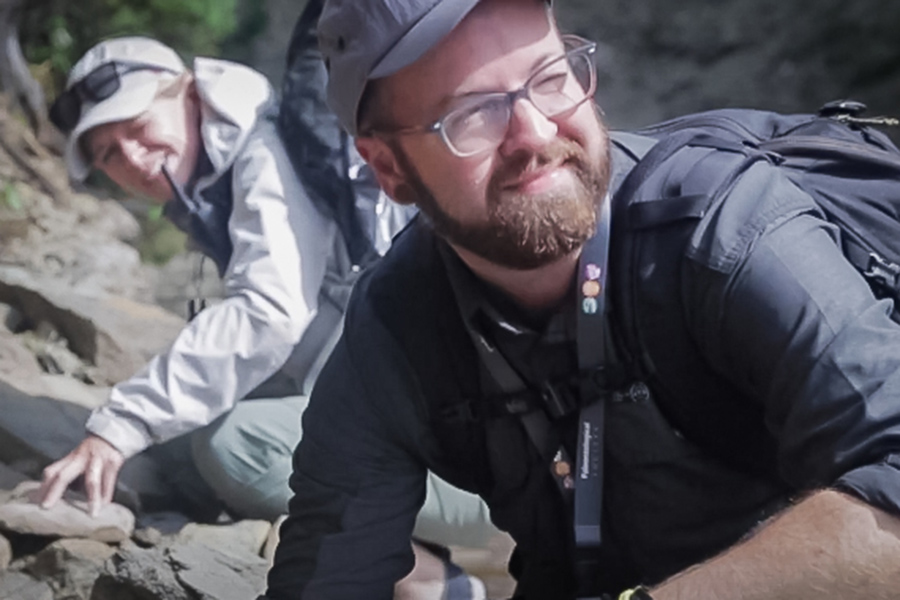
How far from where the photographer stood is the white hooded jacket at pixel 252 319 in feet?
4.23

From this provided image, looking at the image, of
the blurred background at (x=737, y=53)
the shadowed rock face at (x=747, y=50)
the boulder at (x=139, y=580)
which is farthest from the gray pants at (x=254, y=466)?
the shadowed rock face at (x=747, y=50)

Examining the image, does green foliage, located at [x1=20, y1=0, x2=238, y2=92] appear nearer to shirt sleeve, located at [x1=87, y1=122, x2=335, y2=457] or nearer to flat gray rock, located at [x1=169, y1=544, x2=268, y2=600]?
shirt sleeve, located at [x1=87, y1=122, x2=335, y2=457]

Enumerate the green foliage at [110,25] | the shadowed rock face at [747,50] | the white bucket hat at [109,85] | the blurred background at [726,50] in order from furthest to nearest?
the shadowed rock face at [747,50] → the blurred background at [726,50] → the green foliage at [110,25] → the white bucket hat at [109,85]

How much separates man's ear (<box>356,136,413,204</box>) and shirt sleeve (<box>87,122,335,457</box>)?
1.24 feet

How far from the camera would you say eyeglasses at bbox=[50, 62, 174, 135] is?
1.42 metres

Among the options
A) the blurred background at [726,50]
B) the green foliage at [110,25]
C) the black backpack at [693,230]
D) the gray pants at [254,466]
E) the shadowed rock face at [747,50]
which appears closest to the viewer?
the black backpack at [693,230]

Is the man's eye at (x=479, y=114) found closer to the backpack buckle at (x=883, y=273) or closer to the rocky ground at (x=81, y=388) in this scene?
the backpack buckle at (x=883, y=273)

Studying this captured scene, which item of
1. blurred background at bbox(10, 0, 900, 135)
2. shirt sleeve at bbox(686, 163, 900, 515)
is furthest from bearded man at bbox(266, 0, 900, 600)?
blurred background at bbox(10, 0, 900, 135)

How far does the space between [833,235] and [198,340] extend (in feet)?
2.69

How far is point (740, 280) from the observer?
726 mm

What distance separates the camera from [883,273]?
2.38ft

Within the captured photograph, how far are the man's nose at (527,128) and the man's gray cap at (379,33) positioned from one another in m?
0.08

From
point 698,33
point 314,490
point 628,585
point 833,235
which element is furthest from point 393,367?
point 698,33

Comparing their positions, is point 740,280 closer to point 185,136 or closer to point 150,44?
point 185,136
